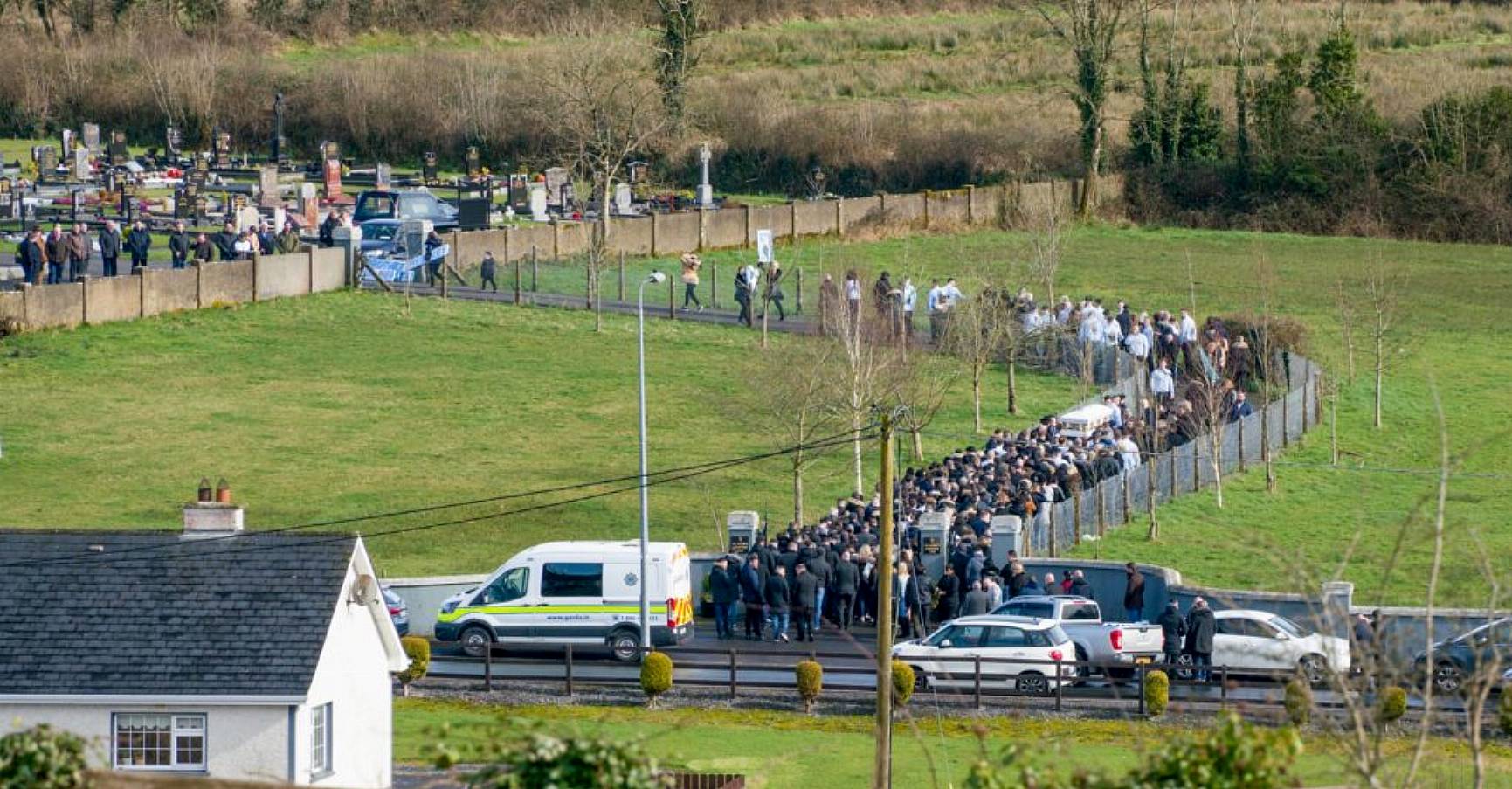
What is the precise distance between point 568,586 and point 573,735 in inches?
908

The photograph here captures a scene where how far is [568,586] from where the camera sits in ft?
122

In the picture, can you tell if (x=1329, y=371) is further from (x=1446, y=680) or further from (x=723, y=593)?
(x=1446, y=680)

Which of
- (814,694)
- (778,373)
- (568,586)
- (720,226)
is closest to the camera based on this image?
(814,694)

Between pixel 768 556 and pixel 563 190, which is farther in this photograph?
pixel 563 190

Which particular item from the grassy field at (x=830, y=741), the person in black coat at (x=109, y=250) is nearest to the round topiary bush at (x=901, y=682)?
the grassy field at (x=830, y=741)

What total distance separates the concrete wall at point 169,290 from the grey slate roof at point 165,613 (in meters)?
27.0

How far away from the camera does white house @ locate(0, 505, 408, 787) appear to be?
28.4 meters

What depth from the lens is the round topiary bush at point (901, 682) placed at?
3303 centimetres

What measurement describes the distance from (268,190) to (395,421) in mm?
25234

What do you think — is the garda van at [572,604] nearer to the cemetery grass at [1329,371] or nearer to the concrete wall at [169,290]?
the cemetery grass at [1329,371]

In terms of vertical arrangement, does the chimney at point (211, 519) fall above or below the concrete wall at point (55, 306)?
below

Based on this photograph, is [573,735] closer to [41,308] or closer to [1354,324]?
[41,308]

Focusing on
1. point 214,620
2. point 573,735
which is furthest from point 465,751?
point 214,620

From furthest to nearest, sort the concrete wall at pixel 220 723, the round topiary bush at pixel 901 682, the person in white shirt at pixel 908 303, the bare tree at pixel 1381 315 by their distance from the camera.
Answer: the bare tree at pixel 1381 315 < the person in white shirt at pixel 908 303 < the round topiary bush at pixel 901 682 < the concrete wall at pixel 220 723
